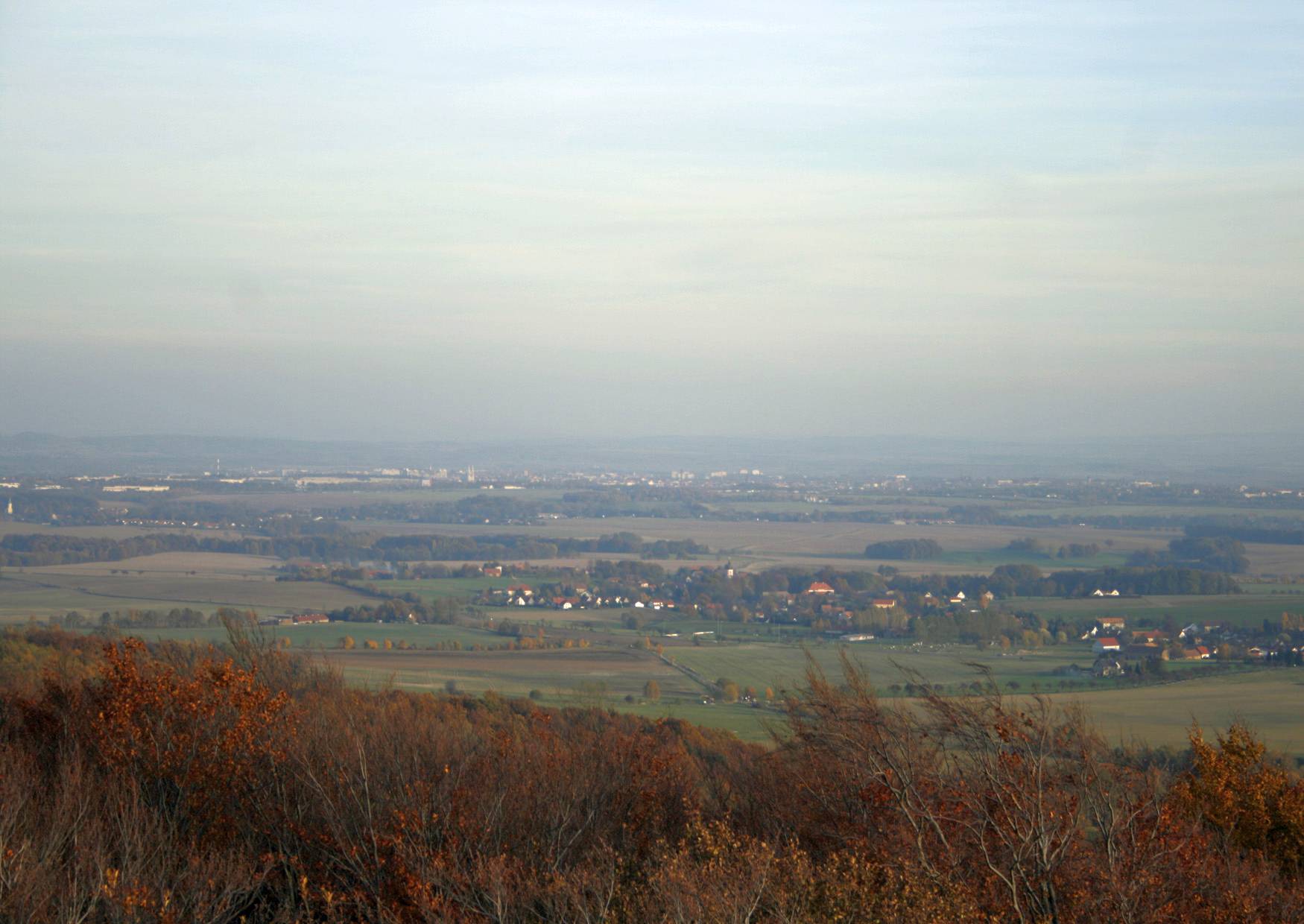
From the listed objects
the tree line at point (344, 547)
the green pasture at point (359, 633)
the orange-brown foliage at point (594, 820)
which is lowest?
the green pasture at point (359, 633)

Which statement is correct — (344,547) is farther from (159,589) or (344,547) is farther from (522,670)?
(522,670)

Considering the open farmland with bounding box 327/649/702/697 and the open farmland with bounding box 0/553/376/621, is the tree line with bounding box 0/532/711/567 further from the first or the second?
the open farmland with bounding box 327/649/702/697

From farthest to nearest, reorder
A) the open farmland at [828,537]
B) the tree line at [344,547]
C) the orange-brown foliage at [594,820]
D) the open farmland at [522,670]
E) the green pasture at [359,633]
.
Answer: the open farmland at [828,537] < the tree line at [344,547] < the green pasture at [359,633] < the open farmland at [522,670] < the orange-brown foliage at [594,820]

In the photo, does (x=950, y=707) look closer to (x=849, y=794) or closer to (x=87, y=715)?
(x=849, y=794)

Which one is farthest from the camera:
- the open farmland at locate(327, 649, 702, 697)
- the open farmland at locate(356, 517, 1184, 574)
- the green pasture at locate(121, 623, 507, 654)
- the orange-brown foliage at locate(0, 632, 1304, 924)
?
the open farmland at locate(356, 517, 1184, 574)

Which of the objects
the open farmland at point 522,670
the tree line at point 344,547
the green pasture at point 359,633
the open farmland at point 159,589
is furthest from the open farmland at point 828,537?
the open farmland at point 522,670

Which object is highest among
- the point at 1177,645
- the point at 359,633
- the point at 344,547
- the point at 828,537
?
the point at 828,537

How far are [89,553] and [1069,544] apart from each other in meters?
57.0

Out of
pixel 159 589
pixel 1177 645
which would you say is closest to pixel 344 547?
pixel 159 589

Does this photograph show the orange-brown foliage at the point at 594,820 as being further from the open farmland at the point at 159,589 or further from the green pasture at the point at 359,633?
the open farmland at the point at 159,589

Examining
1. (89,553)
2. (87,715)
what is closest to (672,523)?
(89,553)

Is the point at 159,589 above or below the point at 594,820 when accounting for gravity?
below

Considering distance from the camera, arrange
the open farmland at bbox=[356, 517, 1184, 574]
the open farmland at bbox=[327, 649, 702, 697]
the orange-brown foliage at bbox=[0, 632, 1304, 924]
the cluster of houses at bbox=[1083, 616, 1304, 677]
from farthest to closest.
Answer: the open farmland at bbox=[356, 517, 1184, 574] → the cluster of houses at bbox=[1083, 616, 1304, 677] → the open farmland at bbox=[327, 649, 702, 697] → the orange-brown foliage at bbox=[0, 632, 1304, 924]

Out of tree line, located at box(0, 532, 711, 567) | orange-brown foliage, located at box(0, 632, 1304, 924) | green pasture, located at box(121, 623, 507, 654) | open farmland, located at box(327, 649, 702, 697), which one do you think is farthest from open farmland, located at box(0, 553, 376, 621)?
orange-brown foliage, located at box(0, 632, 1304, 924)
